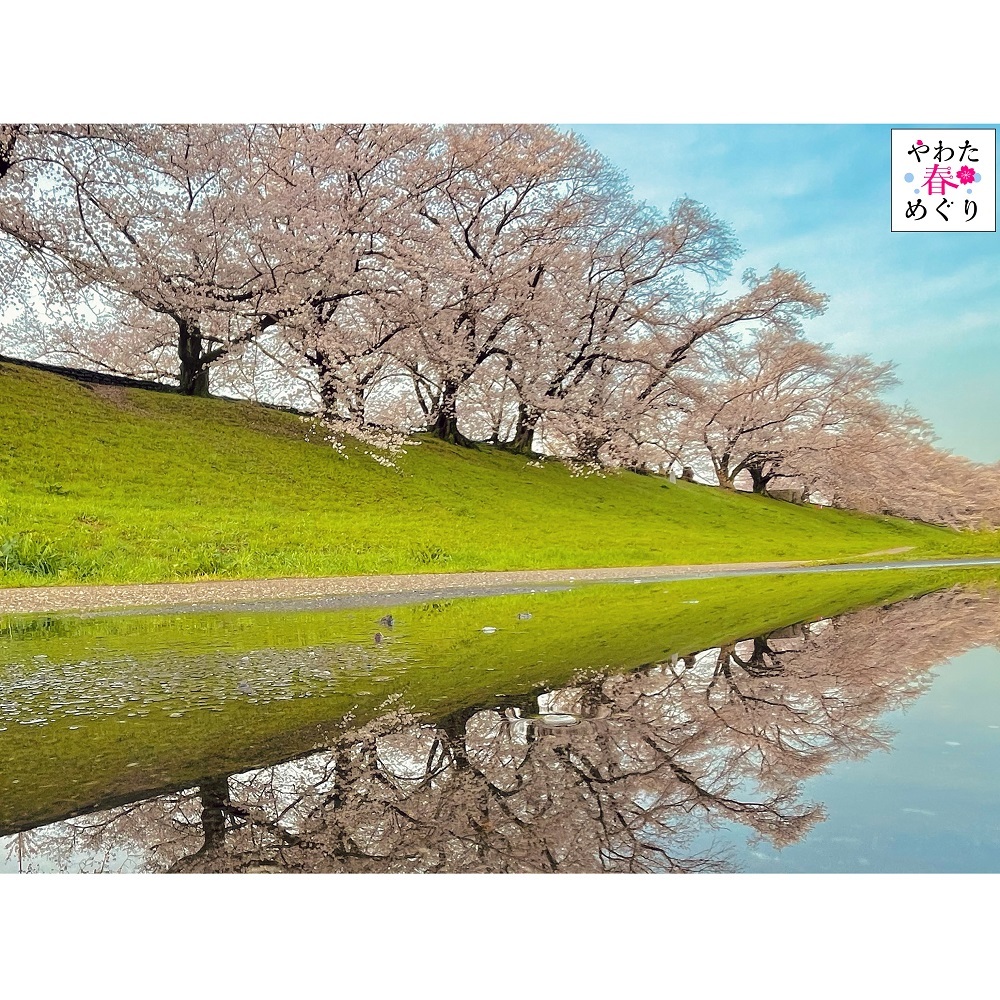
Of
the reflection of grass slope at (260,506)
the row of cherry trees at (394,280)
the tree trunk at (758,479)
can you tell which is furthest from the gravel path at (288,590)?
the tree trunk at (758,479)

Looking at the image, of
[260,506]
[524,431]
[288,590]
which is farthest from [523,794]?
[524,431]

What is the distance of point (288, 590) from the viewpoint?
10.6m

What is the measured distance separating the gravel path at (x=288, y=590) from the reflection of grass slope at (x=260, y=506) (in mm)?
968

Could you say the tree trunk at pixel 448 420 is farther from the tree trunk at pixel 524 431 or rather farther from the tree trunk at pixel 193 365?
the tree trunk at pixel 193 365

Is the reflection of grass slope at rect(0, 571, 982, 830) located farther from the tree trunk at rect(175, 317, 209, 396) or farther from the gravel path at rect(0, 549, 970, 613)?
the tree trunk at rect(175, 317, 209, 396)

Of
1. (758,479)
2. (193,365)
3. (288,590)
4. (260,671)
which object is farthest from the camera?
(758,479)

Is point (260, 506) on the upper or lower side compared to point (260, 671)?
upper

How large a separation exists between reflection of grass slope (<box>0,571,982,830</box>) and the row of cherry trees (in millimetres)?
13442

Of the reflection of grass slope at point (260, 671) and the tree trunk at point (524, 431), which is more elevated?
the tree trunk at point (524, 431)

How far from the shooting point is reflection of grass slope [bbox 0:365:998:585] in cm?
1261

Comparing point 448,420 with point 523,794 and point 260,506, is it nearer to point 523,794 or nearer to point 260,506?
point 260,506

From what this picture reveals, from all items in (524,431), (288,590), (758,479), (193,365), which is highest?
(193,365)

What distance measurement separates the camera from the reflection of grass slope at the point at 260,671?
3494mm

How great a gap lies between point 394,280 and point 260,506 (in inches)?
324
